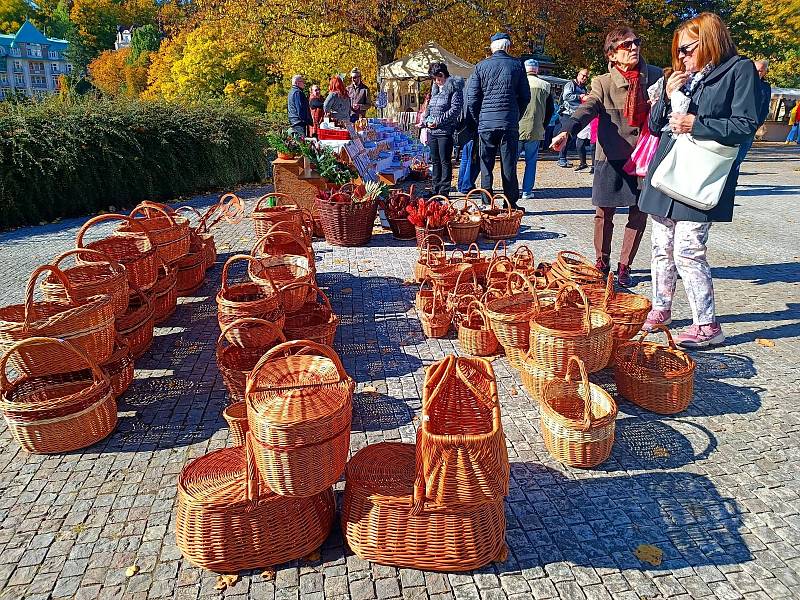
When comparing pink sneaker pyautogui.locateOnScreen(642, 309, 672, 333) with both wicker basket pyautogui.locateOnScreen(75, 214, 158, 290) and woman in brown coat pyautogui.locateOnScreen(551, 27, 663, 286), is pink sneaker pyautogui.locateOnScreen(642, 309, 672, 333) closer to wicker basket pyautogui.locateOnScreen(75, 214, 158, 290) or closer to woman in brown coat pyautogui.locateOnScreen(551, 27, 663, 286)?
woman in brown coat pyautogui.locateOnScreen(551, 27, 663, 286)

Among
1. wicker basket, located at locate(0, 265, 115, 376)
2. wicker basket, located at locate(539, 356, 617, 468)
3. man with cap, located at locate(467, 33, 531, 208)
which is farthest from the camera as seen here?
man with cap, located at locate(467, 33, 531, 208)

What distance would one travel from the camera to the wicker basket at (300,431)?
2256mm

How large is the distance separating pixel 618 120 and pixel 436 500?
422cm

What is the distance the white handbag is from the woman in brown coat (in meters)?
1.20

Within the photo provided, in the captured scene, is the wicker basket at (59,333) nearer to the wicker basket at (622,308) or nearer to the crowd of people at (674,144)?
the wicker basket at (622,308)

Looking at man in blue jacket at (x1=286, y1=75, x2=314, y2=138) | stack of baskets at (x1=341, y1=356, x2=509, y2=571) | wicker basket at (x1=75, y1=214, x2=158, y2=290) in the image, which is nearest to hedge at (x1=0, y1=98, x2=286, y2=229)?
man in blue jacket at (x1=286, y1=75, x2=314, y2=138)

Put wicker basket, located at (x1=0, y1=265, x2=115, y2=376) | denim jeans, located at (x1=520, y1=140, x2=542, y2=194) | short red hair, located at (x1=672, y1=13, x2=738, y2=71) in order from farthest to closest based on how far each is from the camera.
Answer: denim jeans, located at (x1=520, y1=140, x2=542, y2=194)
short red hair, located at (x1=672, y1=13, x2=738, y2=71)
wicker basket, located at (x1=0, y1=265, x2=115, y2=376)

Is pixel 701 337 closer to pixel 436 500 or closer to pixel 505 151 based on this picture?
pixel 436 500

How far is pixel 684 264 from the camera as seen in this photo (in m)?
4.19

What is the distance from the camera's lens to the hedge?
8781mm

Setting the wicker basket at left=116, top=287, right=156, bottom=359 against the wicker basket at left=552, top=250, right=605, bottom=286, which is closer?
the wicker basket at left=116, top=287, right=156, bottom=359

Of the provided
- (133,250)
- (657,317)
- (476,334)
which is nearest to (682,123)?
(657,317)

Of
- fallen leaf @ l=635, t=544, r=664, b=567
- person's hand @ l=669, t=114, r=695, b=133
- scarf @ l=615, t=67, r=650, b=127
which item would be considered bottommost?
fallen leaf @ l=635, t=544, r=664, b=567

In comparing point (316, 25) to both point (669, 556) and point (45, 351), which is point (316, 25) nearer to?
point (45, 351)
